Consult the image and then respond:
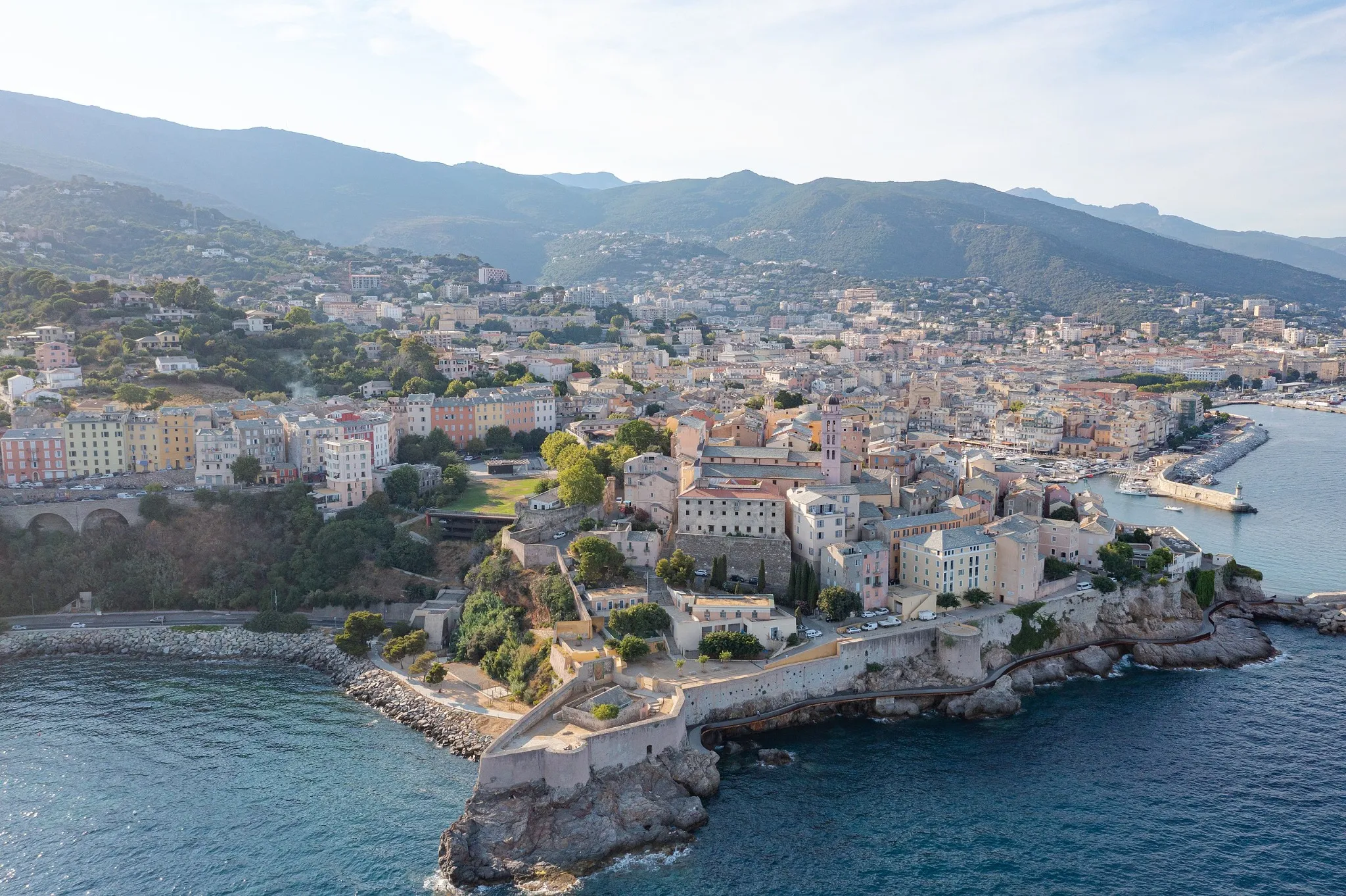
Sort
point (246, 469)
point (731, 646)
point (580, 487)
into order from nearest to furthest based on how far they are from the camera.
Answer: point (731, 646), point (580, 487), point (246, 469)

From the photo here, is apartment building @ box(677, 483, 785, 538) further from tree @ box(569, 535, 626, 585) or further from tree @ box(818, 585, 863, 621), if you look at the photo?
tree @ box(818, 585, 863, 621)

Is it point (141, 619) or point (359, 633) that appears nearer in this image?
point (359, 633)

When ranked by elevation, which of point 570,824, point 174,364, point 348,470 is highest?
point 174,364

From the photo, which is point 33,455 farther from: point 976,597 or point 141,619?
point 976,597

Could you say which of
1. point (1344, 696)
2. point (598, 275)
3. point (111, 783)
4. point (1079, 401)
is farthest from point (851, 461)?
point (598, 275)

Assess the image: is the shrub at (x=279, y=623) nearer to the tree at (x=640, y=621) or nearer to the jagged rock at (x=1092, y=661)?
the tree at (x=640, y=621)

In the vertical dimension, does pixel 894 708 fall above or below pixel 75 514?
below

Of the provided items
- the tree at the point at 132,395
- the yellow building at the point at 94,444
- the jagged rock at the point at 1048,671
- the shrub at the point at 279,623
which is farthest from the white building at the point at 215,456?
the jagged rock at the point at 1048,671

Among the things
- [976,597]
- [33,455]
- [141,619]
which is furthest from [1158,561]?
[33,455]

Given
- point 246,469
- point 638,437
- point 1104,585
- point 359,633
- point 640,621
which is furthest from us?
point 638,437
